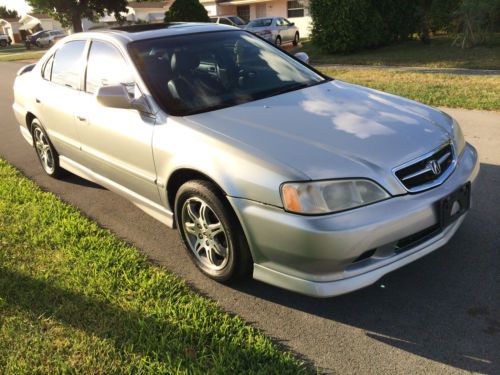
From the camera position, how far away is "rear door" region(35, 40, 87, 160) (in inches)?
176

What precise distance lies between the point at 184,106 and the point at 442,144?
1.79m

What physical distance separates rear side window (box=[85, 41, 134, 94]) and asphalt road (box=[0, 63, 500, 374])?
1.32 m

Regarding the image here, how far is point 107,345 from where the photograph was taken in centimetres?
271

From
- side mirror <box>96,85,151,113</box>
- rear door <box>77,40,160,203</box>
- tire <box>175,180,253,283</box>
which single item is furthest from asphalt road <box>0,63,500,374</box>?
side mirror <box>96,85,151,113</box>

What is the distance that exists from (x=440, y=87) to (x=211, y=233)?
287 inches

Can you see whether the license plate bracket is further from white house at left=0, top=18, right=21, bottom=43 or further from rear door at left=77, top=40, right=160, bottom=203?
A: white house at left=0, top=18, right=21, bottom=43

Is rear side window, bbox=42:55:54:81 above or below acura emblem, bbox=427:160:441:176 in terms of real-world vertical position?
above

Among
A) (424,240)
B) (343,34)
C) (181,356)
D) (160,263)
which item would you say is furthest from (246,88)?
(343,34)

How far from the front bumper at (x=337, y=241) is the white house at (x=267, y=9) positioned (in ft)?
87.9

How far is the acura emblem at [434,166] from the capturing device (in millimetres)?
2863

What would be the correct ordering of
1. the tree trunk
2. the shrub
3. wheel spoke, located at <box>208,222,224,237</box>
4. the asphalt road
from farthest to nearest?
the tree trunk < the shrub < wheel spoke, located at <box>208,222,224,237</box> < the asphalt road

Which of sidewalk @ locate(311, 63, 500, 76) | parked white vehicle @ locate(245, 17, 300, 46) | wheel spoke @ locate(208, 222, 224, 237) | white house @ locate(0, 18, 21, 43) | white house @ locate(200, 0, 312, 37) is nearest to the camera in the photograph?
wheel spoke @ locate(208, 222, 224, 237)

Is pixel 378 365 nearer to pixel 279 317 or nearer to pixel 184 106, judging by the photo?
pixel 279 317

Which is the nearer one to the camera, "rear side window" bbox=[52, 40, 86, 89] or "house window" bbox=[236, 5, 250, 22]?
"rear side window" bbox=[52, 40, 86, 89]
